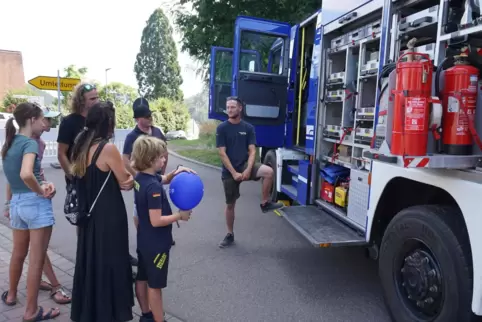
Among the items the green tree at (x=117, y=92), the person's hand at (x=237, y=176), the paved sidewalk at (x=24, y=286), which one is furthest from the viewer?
the green tree at (x=117, y=92)

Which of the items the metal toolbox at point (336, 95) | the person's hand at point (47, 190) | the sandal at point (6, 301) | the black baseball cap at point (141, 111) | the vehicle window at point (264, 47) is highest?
the vehicle window at point (264, 47)

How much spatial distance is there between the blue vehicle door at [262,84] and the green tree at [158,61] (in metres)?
40.3

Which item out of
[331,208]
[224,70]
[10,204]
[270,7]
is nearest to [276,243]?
[331,208]

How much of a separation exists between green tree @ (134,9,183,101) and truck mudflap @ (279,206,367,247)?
1667 inches

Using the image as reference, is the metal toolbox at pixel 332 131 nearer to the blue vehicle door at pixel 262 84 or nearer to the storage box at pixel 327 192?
the storage box at pixel 327 192

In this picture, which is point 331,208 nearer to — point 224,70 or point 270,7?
point 224,70

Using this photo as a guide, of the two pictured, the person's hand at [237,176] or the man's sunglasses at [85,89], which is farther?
the person's hand at [237,176]

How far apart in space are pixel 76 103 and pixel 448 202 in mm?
3122

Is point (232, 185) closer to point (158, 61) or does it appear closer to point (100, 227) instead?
point (100, 227)

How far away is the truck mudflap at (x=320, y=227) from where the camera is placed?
3.60 m

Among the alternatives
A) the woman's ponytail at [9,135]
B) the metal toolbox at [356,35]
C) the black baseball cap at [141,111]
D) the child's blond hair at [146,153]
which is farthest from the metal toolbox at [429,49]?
the woman's ponytail at [9,135]

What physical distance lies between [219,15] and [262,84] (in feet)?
12.8

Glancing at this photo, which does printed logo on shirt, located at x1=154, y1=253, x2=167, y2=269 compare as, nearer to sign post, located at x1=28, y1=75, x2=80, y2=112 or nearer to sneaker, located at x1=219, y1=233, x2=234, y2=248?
sneaker, located at x1=219, y1=233, x2=234, y2=248

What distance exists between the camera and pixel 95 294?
2715 millimetres
